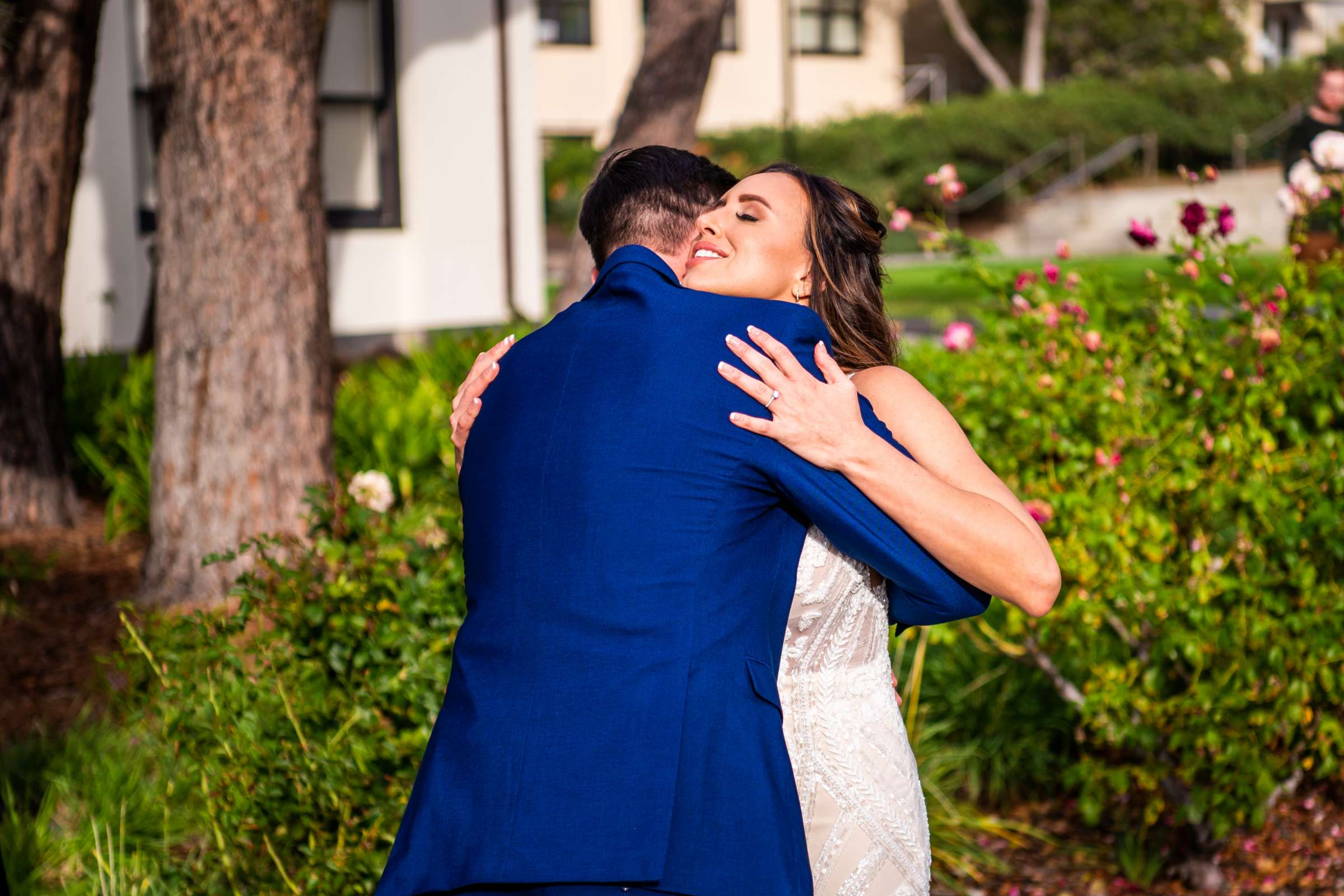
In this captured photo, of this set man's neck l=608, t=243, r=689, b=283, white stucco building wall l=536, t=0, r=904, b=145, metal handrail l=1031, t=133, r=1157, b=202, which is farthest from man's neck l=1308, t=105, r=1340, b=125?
metal handrail l=1031, t=133, r=1157, b=202

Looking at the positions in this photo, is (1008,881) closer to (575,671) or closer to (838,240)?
(838,240)

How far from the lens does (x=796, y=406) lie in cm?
191

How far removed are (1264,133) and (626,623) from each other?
113 ft

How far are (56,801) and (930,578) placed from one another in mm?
3401

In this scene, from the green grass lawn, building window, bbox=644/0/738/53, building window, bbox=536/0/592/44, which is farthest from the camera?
building window, bbox=644/0/738/53

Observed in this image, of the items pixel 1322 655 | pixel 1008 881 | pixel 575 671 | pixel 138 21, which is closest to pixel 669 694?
pixel 575 671

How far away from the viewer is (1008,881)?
14.6 ft

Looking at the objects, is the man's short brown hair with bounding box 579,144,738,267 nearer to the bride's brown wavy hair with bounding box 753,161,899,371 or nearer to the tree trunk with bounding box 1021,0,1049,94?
the bride's brown wavy hair with bounding box 753,161,899,371

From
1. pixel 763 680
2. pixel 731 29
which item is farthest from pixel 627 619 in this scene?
pixel 731 29

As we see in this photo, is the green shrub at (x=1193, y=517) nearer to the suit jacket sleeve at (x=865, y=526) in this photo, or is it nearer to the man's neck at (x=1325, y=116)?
the suit jacket sleeve at (x=865, y=526)

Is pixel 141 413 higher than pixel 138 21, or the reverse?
pixel 138 21

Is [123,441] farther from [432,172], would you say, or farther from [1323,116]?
[1323,116]

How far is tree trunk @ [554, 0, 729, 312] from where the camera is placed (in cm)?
777

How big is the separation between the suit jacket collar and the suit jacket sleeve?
190 mm
